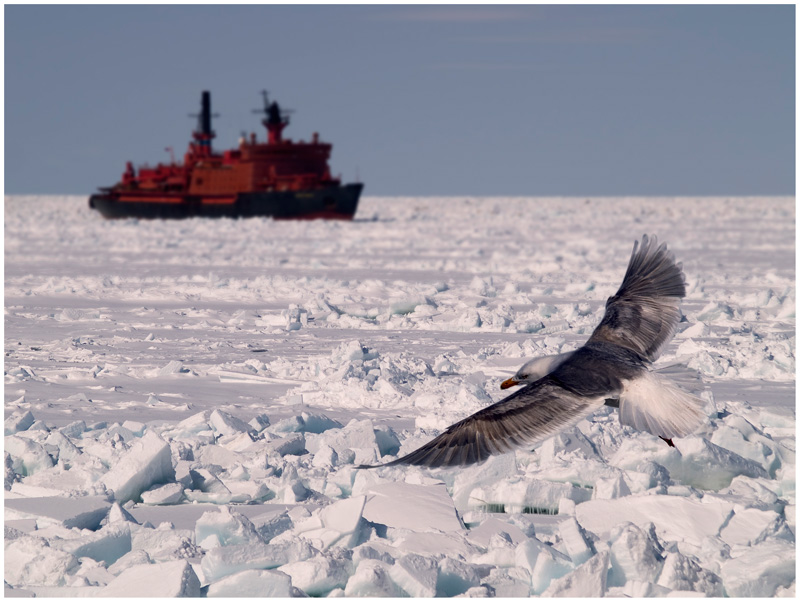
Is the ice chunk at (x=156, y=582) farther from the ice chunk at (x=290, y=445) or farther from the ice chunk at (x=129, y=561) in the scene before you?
the ice chunk at (x=290, y=445)

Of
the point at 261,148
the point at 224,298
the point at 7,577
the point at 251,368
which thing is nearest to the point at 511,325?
the point at 251,368

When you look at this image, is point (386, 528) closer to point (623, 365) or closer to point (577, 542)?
point (577, 542)

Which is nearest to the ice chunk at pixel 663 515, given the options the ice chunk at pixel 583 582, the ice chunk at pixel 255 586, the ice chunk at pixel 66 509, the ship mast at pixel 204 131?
the ice chunk at pixel 583 582

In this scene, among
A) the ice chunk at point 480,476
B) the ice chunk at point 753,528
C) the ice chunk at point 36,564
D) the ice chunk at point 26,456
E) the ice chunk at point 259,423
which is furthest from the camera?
the ice chunk at point 259,423

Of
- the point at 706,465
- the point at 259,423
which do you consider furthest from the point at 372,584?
the point at 259,423

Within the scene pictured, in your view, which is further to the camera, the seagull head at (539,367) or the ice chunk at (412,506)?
the seagull head at (539,367)

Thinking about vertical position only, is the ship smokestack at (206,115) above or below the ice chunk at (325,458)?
above

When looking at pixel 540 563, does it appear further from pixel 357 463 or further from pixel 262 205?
pixel 262 205
